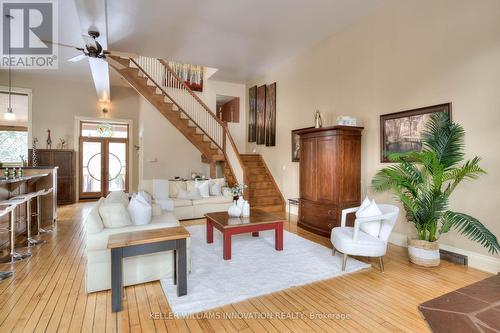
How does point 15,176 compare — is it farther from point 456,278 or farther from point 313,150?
point 456,278

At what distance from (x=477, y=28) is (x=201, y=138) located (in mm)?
6712

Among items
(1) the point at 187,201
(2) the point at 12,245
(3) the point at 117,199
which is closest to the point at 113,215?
(3) the point at 117,199

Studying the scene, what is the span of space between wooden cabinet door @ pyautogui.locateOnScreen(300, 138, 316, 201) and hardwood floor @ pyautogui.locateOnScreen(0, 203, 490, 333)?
1.99 meters

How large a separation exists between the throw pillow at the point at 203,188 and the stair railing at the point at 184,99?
1.53 meters

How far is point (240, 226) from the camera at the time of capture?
12.5 feet

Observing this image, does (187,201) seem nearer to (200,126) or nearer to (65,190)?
(200,126)

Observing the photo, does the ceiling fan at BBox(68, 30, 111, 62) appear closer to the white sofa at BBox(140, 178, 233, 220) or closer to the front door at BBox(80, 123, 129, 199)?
the white sofa at BBox(140, 178, 233, 220)

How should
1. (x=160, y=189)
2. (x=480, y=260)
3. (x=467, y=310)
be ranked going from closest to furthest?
(x=467, y=310)
(x=480, y=260)
(x=160, y=189)

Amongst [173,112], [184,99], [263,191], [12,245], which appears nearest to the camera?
[12,245]

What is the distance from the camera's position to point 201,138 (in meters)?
8.31

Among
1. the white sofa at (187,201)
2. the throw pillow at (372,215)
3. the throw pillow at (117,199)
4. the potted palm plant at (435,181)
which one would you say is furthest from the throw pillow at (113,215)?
the potted palm plant at (435,181)

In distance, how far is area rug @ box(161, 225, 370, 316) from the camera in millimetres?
2660

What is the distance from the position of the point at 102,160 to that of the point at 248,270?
26.3ft

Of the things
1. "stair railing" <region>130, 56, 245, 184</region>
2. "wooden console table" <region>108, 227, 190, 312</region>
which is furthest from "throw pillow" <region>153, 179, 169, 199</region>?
"wooden console table" <region>108, 227, 190, 312</region>
